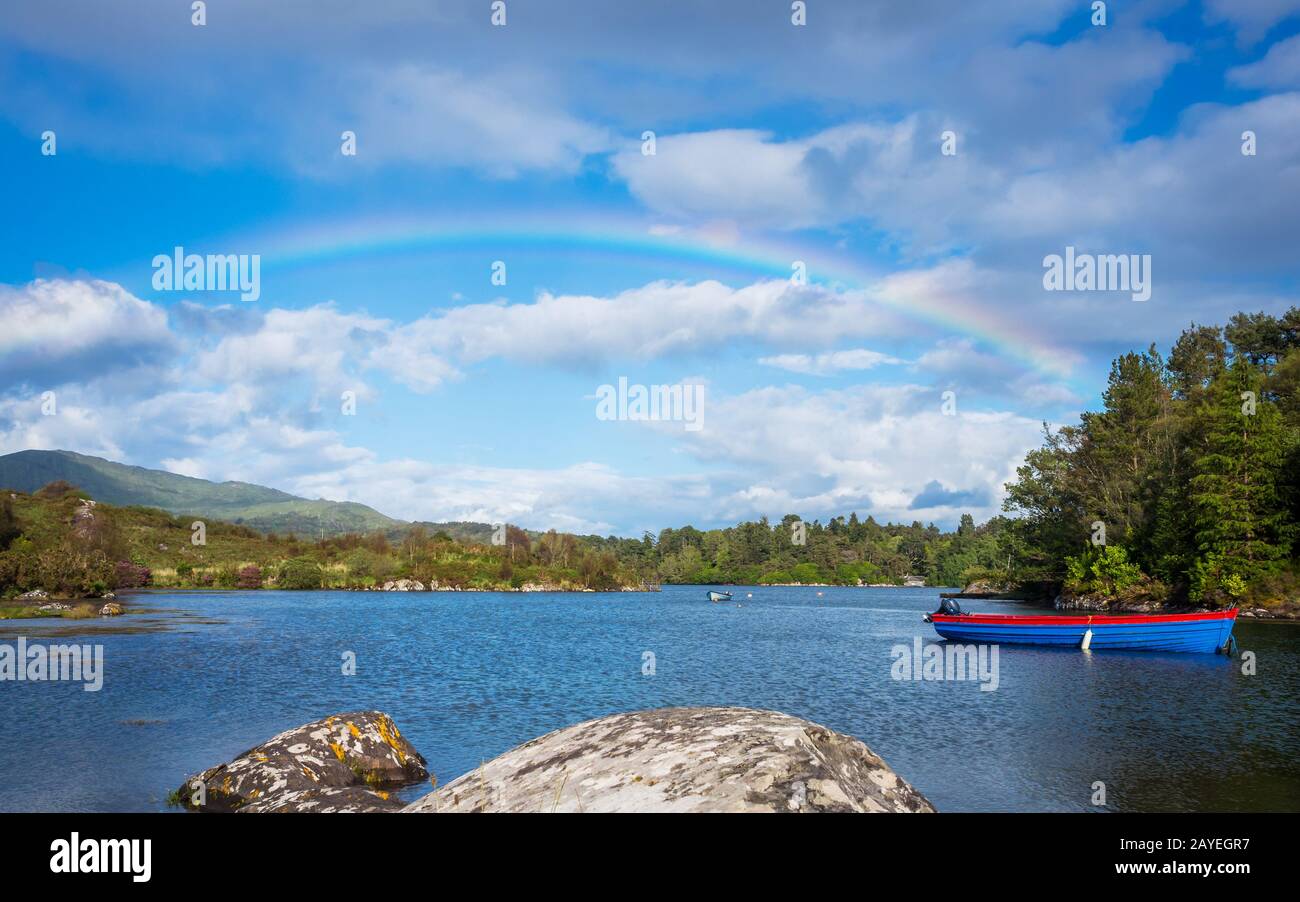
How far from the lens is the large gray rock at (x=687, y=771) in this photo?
579cm

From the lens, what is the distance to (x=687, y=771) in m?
6.14

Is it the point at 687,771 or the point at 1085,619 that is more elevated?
the point at 687,771

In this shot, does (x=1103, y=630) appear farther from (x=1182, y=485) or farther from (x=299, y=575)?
(x=299, y=575)

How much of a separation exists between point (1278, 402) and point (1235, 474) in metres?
21.8

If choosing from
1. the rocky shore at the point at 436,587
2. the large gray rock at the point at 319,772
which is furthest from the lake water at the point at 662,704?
the rocky shore at the point at 436,587

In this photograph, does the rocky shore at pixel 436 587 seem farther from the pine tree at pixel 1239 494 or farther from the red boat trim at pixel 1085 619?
the pine tree at pixel 1239 494

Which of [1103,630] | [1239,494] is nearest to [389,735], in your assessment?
[1103,630]

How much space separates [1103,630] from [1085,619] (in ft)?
4.09

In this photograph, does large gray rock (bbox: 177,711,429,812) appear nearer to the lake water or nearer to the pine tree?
the lake water

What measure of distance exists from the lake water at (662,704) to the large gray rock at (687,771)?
11283 mm
